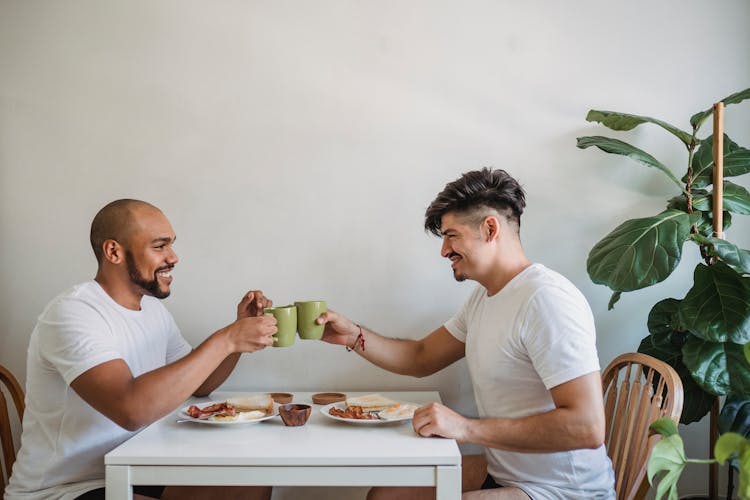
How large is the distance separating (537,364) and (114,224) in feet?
3.88

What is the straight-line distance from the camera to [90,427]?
5.21 feet

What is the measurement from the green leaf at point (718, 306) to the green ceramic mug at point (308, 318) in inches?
39.4

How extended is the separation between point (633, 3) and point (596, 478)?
5.12 ft

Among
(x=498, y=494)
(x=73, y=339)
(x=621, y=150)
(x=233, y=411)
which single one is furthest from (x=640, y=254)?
(x=73, y=339)

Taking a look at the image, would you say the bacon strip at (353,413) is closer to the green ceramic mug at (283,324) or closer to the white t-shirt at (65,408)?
the green ceramic mug at (283,324)

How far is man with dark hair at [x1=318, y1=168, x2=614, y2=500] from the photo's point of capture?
4.71 ft

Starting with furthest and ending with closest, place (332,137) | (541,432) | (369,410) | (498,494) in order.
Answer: (332,137), (369,410), (498,494), (541,432)

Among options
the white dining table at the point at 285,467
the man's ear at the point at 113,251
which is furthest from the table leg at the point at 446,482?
the man's ear at the point at 113,251

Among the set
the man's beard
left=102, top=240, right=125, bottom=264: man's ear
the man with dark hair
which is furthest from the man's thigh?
left=102, top=240, right=125, bottom=264: man's ear

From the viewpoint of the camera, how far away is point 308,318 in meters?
1.72

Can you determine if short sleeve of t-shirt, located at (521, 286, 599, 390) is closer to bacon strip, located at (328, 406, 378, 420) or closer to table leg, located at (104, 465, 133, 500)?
bacon strip, located at (328, 406, 378, 420)

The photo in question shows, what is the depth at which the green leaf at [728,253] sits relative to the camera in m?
1.68

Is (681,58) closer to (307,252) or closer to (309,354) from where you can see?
(307,252)

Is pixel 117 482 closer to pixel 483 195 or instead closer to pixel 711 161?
pixel 483 195
